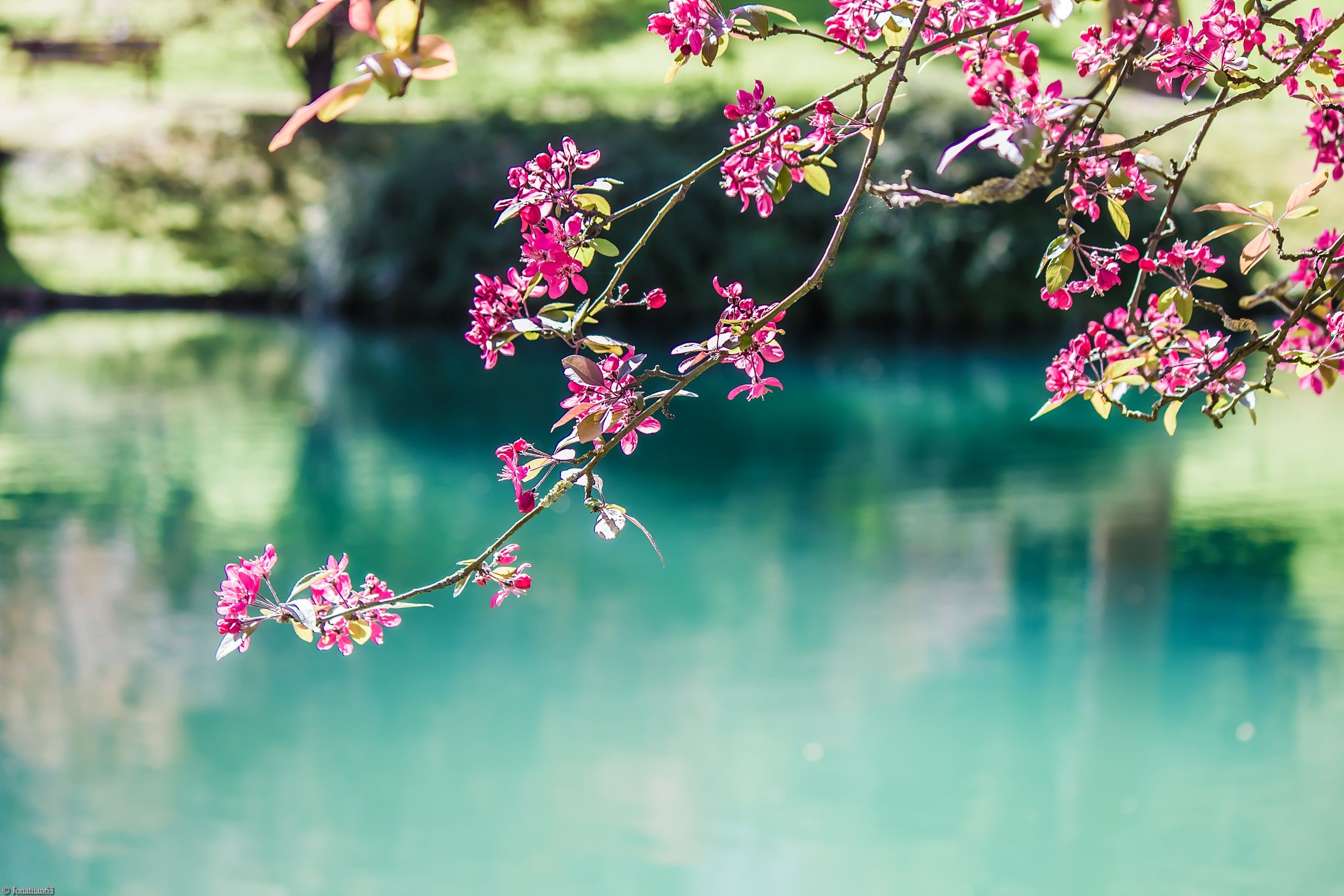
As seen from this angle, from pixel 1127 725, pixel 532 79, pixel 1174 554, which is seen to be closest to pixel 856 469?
pixel 1174 554

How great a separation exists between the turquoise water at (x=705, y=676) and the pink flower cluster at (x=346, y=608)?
1804 mm

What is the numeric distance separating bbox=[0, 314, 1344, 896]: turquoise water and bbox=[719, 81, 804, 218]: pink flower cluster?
2.05 meters

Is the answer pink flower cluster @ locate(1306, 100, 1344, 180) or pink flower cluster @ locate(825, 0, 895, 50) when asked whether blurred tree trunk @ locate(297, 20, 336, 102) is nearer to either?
pink flower cluster @ locate(825, 0, 895, 50)

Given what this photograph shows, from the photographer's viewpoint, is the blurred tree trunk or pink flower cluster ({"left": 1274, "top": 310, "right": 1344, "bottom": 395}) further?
the blurred tree trunk

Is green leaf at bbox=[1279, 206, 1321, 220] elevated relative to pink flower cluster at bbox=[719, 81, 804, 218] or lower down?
elevated

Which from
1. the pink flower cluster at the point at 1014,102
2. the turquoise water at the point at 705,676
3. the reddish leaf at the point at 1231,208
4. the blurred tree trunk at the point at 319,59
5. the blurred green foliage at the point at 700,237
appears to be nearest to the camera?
the pink flower cluster at the point at 1014,102

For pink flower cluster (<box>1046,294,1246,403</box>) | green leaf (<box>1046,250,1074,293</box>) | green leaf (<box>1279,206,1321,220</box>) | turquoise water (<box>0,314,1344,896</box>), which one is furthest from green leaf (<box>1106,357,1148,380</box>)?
turquoise water (<box>0,314,1344,896</box>)

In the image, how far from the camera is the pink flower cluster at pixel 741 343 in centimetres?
122

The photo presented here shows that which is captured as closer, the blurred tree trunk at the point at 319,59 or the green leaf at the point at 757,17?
the green leaf at the point at 757,17

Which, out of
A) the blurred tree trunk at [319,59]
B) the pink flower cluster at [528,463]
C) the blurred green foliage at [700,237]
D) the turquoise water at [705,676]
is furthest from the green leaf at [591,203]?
the blurred tree trunk at [319,59]

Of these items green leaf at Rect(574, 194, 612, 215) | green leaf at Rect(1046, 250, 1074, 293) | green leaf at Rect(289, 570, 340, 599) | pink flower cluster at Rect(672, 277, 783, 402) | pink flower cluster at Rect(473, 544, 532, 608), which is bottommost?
green leaf at Rect(289, 570, 340, 599)

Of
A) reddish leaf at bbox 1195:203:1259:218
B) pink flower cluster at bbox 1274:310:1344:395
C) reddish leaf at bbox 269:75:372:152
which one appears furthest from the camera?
pink flower cluster at bbox 1274:310:1344:395

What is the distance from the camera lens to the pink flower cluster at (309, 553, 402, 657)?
1.22 metres

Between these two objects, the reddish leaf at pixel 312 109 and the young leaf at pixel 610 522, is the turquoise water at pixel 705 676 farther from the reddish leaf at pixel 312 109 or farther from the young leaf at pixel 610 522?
the reddish leaf at pixel 312 109
